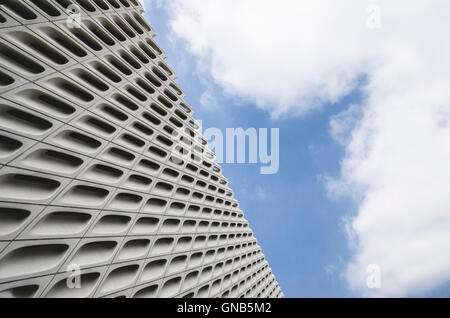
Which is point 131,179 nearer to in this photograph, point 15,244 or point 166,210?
point 166,210

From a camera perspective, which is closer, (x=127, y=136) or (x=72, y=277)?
(x=72, y=277)

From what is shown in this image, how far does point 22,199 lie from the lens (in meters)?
7.11

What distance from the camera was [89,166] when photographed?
10.0 metres

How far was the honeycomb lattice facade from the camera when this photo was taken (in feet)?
24.1

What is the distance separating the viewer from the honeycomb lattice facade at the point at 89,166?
7.34m

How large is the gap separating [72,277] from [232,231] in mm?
20562

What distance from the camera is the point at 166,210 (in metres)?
15.1

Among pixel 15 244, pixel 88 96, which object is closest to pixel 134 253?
pixel 15 244

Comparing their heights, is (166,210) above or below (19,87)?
below
